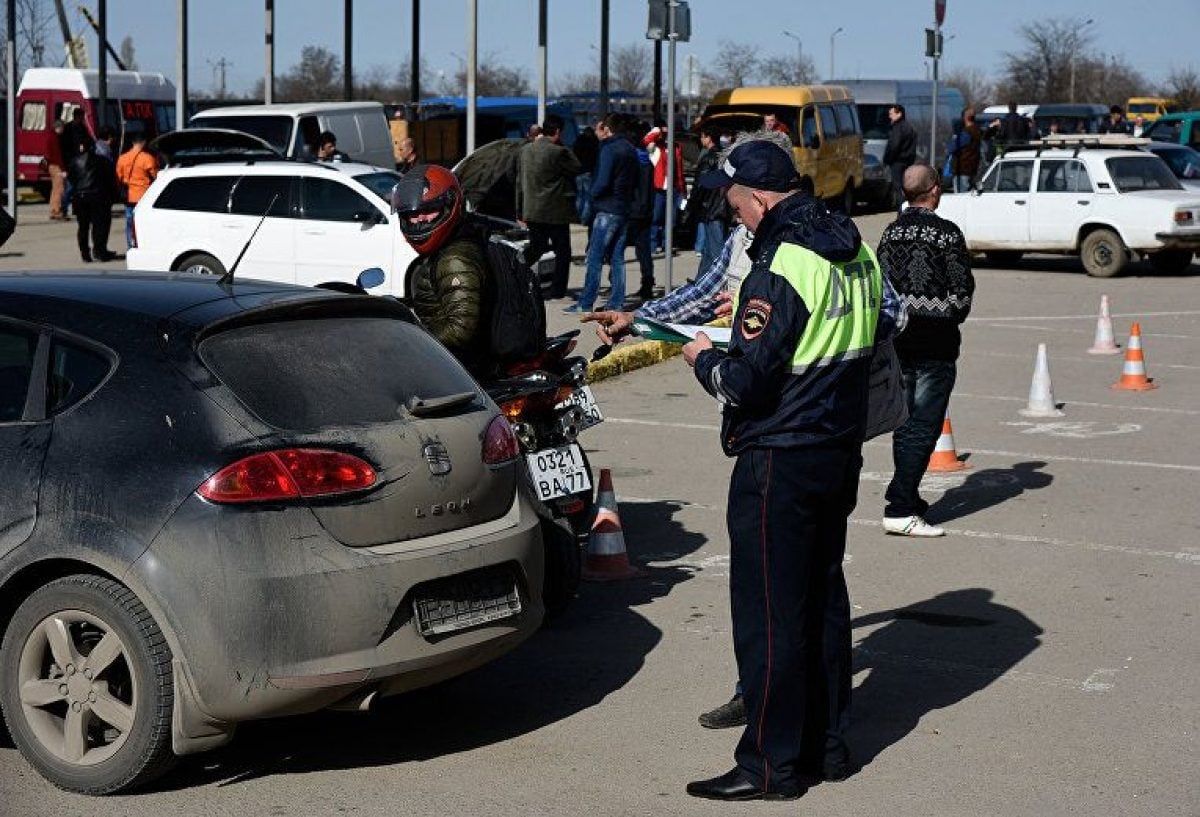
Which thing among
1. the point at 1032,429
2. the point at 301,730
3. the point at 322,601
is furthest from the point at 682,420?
the point at 322,601

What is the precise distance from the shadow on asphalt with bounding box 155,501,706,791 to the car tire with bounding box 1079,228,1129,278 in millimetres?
18532

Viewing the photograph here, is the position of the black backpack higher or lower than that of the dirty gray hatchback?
higher

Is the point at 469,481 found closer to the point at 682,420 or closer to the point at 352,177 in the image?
the point at 682,420

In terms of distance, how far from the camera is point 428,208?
7.48 metres

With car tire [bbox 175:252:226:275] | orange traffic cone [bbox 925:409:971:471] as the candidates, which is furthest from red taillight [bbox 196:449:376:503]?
car tire [bbox 175:252:226:275]

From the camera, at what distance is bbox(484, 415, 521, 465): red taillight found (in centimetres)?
594

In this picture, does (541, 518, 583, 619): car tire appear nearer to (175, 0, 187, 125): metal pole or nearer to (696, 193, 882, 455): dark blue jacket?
(696, 193, 882, 455): dark blue jacket

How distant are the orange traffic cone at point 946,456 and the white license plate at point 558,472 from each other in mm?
4150

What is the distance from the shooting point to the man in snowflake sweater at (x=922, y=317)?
30.2 ft

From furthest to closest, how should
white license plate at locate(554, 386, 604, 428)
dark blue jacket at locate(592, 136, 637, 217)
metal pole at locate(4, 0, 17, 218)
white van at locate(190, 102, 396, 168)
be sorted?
1. metal pole at locate(4, 0, 17, 218)
2. white van at locate(190, 102, 396, 168)
3. dark blue jacket at locate(592, 136, 637, 217)
4. white license plate at locate(554, 386, 604, 428)

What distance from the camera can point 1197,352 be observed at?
1756 cm

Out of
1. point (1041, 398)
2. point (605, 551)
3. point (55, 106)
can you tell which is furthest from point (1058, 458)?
point (55, 106)

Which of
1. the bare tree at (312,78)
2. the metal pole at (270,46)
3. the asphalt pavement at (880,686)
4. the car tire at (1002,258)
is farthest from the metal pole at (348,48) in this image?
the bare tree at (312,78)

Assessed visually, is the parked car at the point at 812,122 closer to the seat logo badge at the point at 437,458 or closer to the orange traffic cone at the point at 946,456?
the orange traffic cone at the point at 946,456
